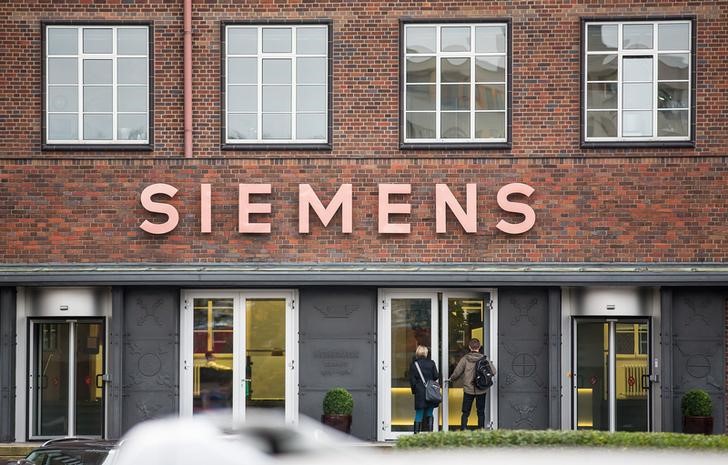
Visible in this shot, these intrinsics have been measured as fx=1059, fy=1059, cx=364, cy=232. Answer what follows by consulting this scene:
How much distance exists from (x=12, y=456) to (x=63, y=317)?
2472 millimetres

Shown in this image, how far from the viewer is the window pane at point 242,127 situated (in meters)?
18.7

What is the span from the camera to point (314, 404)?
18.1 m

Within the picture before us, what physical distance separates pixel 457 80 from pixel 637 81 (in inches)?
123

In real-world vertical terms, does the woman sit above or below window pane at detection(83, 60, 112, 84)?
below

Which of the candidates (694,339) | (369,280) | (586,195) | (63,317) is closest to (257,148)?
(369,280)

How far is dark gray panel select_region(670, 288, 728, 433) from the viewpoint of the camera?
17.8 metres

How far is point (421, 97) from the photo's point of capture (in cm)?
1859

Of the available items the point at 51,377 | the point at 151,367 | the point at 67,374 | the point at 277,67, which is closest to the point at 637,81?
the point at 277,67

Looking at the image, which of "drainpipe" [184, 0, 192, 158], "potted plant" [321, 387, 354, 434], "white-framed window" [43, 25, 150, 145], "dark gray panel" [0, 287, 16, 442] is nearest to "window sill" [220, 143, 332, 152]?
"drainpipe" [184, 0, 192, 158]

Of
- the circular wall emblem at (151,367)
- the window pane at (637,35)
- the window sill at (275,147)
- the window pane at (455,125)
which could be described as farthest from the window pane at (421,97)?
the circular wall emblem at (151,367)

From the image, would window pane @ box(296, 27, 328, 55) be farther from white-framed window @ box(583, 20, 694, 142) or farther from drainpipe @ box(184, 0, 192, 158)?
white-framed window @ box(583, 20, 694, 142)

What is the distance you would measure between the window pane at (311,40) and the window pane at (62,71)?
397 centimetres

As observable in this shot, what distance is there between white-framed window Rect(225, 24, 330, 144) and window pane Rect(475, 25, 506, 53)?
267 centimetres

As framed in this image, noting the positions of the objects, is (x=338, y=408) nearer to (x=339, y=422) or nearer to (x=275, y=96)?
(x=339, y=422)
